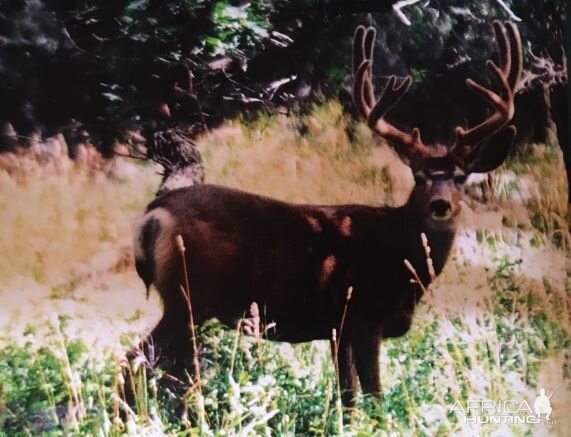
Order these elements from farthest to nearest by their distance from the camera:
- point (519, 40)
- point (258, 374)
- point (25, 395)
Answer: point (519, 40), point (258, 374), point (25, 395)

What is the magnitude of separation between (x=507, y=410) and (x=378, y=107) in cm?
105

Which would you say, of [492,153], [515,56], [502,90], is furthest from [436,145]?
[515,56]

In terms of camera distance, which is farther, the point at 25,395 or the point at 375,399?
the point at 375,399

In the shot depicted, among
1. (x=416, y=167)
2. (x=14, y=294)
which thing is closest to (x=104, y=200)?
(x=14, y=294)

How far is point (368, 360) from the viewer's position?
7.49 feet

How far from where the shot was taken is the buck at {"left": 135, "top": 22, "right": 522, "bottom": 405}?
2219mm

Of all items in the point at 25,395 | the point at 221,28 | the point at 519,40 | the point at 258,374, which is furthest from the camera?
the point at 519,40

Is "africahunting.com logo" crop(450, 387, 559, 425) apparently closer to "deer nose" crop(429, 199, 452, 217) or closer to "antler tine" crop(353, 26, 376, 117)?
"deer nose" crop(429, 199, 452, 217)

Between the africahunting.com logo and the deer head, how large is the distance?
1.90ft

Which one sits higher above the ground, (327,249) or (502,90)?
(502,90)

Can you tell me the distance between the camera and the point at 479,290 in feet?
7.97

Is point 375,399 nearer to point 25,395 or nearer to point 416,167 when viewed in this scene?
point 416,167

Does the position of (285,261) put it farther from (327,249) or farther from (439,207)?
(439,207)

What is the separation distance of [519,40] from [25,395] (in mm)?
1945
